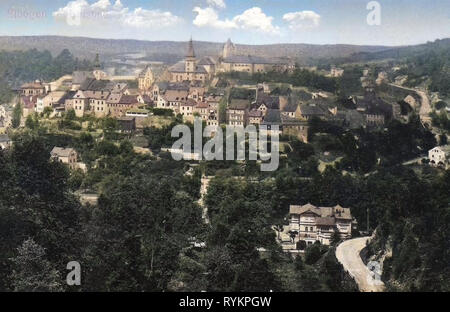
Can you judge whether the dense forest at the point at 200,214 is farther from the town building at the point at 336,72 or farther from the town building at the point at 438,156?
the town building at the point at 336,72

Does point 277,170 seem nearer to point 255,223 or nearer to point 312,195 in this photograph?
point 312,195

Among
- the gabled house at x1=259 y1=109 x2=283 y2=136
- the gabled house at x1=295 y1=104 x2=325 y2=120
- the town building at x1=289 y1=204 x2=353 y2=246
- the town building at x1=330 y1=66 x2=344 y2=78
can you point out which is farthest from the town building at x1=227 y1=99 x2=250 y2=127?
the town building at x1=330 y1=66 x2=344 y2=78

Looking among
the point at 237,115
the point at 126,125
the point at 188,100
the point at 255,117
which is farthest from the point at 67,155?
the point at 255,117

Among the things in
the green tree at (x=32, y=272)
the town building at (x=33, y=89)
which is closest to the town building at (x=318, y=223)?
the green tree at (x=32, y=272)

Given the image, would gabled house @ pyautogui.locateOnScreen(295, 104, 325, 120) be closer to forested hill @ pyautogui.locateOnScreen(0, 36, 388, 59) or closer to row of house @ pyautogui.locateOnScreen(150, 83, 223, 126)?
row of house @ pyautogui.locateOnScreen(150, 83, 223, 126)

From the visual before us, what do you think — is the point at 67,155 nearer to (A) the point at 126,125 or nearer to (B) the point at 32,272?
(A) the point at 126,125
